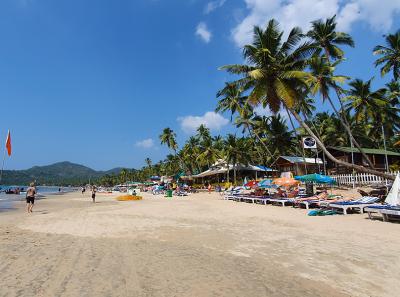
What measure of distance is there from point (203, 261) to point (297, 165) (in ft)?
100

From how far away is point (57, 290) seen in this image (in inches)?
172

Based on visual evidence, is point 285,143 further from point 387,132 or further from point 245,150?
point 387,132

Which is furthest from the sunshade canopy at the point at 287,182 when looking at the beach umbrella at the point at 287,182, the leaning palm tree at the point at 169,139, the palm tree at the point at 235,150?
the leaning palm tree at the point at 169,139

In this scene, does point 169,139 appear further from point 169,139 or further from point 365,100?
point 365,100

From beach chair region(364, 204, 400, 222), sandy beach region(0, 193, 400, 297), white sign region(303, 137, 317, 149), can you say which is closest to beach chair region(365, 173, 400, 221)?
beach chair region(364, 204, 400, 222)

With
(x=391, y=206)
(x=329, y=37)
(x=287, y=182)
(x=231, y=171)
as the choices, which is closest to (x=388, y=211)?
(x=391, y=206)

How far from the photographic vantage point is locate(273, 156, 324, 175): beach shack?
111 ft

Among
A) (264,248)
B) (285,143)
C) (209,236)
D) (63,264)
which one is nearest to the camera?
(63,264)

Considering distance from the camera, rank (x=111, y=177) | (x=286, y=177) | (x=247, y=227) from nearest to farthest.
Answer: (x=247, y=227) → (x=286, y=177) → (x=111, y=177)

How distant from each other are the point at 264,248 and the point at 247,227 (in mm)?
3308

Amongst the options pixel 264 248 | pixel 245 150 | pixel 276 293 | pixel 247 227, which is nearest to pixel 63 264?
pixel 276 293

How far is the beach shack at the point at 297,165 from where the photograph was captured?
3391 cm

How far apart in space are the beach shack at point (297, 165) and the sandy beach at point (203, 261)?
24.3 metres

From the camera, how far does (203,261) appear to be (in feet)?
20.0
